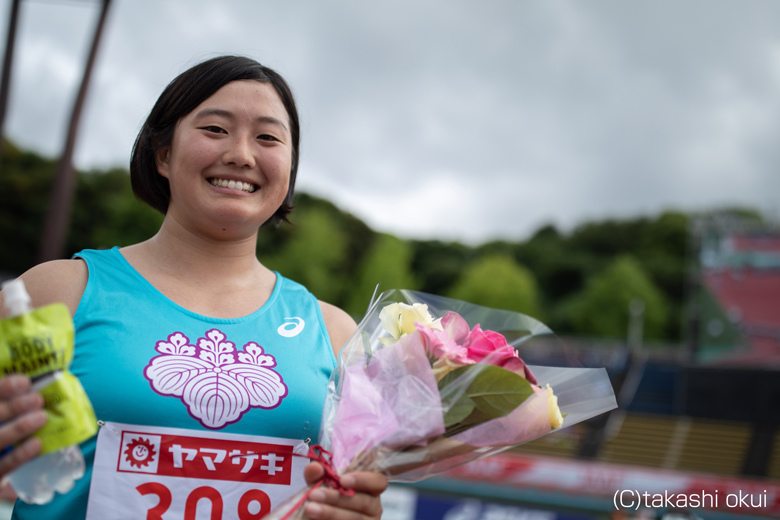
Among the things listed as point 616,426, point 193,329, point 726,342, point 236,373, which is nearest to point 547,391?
point 236,373

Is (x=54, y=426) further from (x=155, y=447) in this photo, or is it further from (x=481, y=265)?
(x=481, y=265)

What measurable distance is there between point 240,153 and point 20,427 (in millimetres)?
759

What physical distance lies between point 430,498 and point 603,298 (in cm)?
3612

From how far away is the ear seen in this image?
170cm

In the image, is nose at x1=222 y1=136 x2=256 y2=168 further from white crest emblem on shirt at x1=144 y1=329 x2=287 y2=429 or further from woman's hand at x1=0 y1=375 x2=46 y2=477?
woman's hand at x1=0 y1=375 x2=46 y2=477

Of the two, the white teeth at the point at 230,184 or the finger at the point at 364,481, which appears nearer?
the finger at the point at 364,481

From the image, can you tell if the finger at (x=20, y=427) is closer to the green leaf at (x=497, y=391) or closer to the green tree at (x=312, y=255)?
the green leaf at (x=497, y=391)

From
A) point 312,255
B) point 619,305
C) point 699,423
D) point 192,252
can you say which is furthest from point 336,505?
point 619,305

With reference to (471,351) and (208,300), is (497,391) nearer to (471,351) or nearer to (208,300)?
(471,351)

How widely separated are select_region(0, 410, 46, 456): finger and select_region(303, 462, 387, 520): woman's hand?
0.49m

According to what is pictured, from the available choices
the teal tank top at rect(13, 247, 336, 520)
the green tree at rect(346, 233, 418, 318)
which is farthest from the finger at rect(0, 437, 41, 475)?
the green tree at rect(346, 233, 418, 318)

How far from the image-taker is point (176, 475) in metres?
1.43

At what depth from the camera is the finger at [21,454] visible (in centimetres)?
106

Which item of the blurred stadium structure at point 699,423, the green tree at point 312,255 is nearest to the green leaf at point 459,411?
the blurred stadium structure at point 699,423
